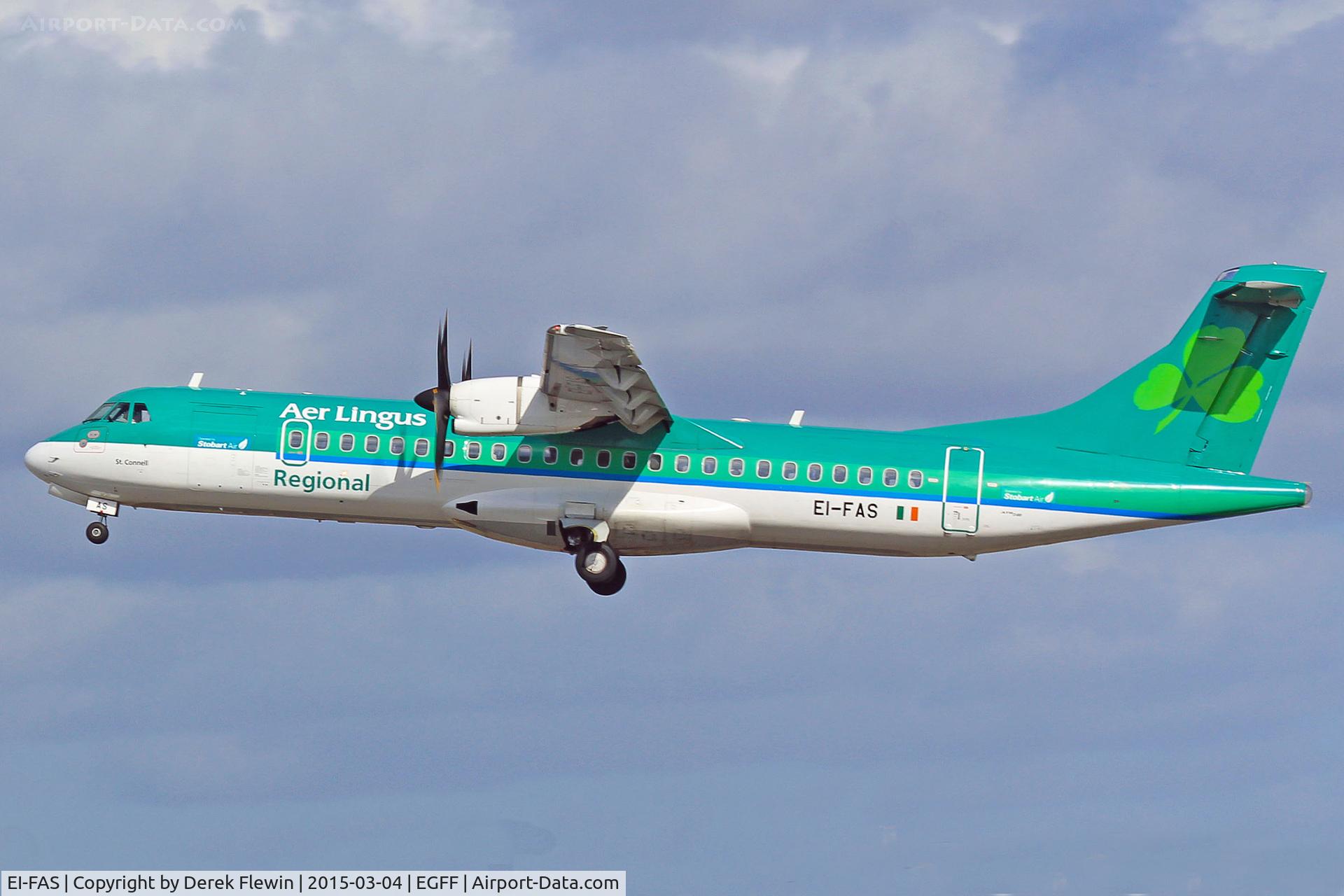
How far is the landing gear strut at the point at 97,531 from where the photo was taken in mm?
28859

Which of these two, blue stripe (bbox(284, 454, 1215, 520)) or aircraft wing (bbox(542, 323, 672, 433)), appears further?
blue stripe (bbox(284, 454, 1215, 520))

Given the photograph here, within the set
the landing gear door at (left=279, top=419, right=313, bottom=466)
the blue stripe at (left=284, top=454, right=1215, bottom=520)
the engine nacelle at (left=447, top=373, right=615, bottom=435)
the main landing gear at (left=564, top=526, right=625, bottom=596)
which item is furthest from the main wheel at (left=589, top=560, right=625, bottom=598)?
the landing gear door at (left=279, top=419, right=313, bottom=466)

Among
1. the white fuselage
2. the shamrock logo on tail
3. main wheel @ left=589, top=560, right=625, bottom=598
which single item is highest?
the shamrock logo on tail

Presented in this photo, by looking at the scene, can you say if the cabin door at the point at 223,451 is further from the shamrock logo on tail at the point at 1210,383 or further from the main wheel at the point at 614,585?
the shamrock logo on tail at the point at 1210,383

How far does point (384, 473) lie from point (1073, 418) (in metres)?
11.3

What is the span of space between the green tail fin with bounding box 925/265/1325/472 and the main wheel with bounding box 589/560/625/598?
5.52 meters

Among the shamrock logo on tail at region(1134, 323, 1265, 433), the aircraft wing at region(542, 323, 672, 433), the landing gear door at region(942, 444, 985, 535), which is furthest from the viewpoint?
the shamrock logo on tail at region(1134, 323, 1265, 433)

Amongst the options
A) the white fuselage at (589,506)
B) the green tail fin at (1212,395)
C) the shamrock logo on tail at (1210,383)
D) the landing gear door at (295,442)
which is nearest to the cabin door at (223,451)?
the white fuselage at (589,506)

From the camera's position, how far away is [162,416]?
28344mm

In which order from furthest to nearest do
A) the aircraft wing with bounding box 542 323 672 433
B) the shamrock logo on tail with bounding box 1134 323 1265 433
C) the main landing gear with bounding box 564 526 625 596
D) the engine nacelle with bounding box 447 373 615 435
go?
the shamrock logo on tail with bounding box 1134 323 1265 433 < the main landing gear with bounding box 564 526 625 596 < the engine nacelle with bounding box 447 373 615 435 < the aircraft wing with bounding box 542 323 672 433

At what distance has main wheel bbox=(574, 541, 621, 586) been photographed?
91.0 feet

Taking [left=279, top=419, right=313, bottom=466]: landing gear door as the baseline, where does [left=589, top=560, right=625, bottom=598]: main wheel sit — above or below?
below

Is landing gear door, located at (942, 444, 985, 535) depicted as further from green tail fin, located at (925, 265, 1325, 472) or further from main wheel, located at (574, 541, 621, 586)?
main wheel, located at (574, 541, 621, 586)

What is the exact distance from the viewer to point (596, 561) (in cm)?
2775
